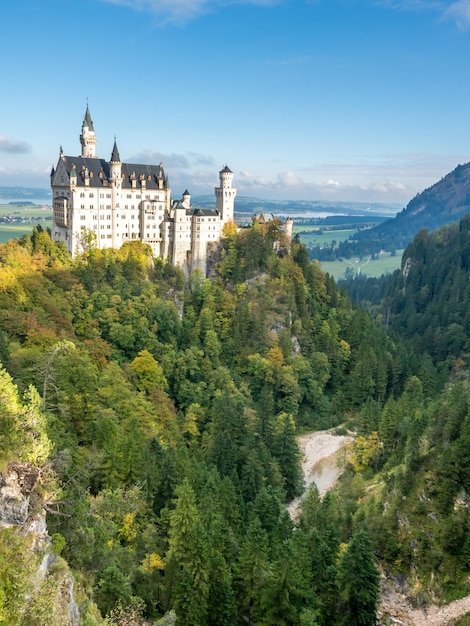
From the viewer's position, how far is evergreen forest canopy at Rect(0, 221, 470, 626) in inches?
1373

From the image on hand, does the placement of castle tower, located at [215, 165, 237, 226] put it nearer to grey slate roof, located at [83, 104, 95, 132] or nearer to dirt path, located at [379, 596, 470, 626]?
grey slate roof, located at [83, 104, 95, 132]

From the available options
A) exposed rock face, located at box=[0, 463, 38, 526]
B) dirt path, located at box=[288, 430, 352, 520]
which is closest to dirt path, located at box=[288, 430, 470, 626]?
dirt path, located at box=[288, 430, 352, 520]

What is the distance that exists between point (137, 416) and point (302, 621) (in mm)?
32467

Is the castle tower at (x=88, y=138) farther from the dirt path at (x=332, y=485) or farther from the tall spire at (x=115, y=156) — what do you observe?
the dirt path at (x=332, y=485)

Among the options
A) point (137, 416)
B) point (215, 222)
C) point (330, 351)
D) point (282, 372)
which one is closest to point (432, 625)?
point (137, 416)

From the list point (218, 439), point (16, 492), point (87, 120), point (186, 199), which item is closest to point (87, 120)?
point (87, 120)

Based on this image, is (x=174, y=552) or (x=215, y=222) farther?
(x=215, y=222)

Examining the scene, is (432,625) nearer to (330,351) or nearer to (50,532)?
(50,532)

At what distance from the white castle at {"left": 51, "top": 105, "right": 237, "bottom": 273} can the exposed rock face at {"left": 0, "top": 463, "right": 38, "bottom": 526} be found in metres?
62.8

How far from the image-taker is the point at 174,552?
124 ft

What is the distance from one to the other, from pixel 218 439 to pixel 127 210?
4576cm

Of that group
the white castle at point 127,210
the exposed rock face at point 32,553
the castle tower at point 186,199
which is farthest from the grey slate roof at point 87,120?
the exposed rock face at point 32,553

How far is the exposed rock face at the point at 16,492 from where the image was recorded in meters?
25.0

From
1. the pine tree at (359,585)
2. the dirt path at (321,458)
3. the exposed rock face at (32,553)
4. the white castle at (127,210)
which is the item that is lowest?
the dirt path at (321,458)
